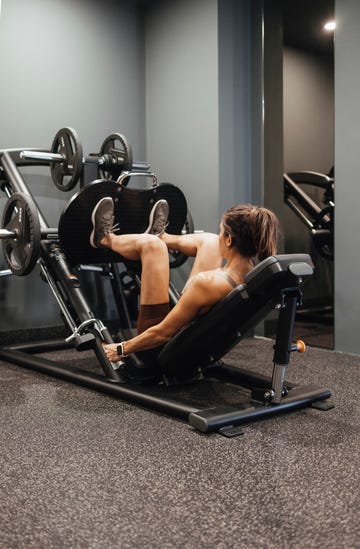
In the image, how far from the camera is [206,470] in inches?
69.1

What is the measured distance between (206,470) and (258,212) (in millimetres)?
1018

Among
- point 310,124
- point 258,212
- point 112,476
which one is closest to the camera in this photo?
point 112,476

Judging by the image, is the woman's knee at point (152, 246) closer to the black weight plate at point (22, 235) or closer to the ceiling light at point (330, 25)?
the black weight plate at point (22, 235)

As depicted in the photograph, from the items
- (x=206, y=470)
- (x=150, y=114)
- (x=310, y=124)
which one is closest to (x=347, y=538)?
(x=206, y=470)

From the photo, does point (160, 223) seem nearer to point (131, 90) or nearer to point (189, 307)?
point (189, 307)

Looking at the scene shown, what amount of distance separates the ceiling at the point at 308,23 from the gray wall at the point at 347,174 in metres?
0.14

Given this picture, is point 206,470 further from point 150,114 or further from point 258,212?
point 150,114

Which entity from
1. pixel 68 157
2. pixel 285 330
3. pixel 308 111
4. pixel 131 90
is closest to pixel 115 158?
pixel 68 157

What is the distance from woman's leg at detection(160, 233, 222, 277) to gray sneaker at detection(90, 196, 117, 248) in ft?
0.96

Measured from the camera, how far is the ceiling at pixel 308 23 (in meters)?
3.63

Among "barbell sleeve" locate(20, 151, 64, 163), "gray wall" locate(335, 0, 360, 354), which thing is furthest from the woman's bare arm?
"gray wall" locate(335, 0, 360, 354)

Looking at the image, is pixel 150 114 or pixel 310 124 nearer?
pixel 310 124

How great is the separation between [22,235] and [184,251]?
0.86 meters

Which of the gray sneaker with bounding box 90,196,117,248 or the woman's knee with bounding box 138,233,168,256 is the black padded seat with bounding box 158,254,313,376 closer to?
the woman's knee with bounding box 138,233,168,256
